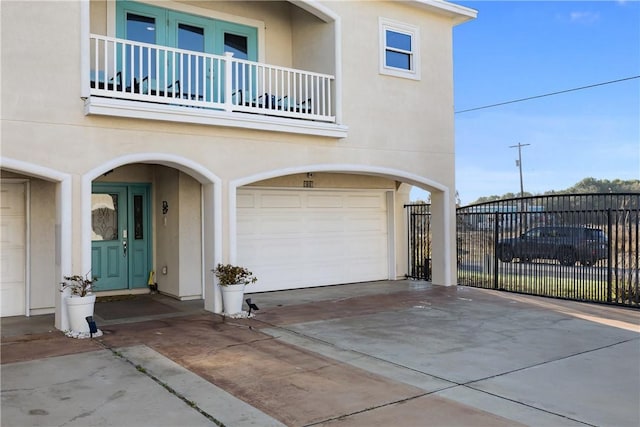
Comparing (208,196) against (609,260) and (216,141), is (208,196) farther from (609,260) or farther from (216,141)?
(609,260)

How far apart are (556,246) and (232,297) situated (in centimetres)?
696

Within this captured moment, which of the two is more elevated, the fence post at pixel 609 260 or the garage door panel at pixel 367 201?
the garage door panel at pixel 367 201

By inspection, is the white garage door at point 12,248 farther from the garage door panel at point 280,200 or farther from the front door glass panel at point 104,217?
the garage door panel at point 280,200

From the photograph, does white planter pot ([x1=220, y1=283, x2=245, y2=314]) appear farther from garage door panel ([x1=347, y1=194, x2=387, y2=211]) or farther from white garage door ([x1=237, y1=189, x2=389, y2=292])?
garage door panel ([x1=347, y1=194, x2=387, y2=211])

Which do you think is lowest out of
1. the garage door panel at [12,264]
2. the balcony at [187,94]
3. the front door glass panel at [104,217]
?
the garage door panel at [12,264]

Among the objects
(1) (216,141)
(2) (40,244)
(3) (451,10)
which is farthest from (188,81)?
(3) (451,10)

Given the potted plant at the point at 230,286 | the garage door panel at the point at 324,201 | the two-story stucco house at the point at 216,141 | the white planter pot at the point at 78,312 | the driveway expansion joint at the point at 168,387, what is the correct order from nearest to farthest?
1. the driveway expansion joint at the point at 168,387
2. the white planter pot at the point at 78,312
3. the two-story stucco house at the point at 216,141
4. the potted plant at the point at 230,286
5. the garage door panel at the point at 324,201

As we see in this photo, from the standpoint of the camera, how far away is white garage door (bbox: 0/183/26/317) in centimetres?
927

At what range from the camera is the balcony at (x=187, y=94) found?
8.32m

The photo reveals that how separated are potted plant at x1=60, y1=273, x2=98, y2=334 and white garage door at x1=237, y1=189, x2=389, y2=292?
413 cm

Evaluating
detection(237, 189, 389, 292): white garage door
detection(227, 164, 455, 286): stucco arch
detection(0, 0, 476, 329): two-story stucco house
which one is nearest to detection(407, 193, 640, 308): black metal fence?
detection(227, 164, 455, 286): stucco arch

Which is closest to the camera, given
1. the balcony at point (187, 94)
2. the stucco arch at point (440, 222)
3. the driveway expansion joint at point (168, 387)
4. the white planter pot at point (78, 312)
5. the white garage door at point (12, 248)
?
the driveway expansion joint at point (168, 387)

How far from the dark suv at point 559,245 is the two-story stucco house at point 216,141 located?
1.47m

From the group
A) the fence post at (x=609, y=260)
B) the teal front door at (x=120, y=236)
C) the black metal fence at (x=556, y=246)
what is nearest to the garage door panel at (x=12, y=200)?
the teal front door at (x=120, y=236)
